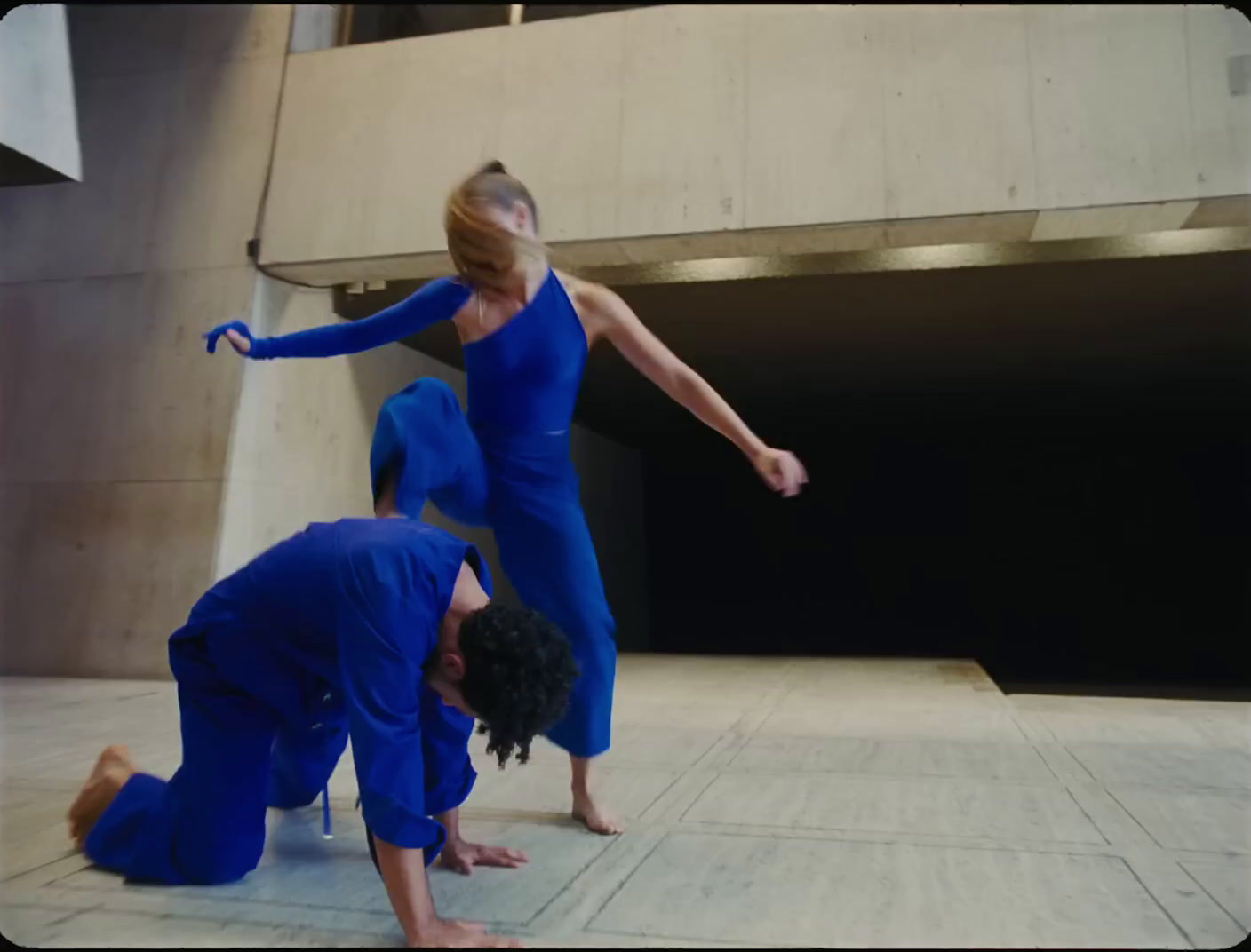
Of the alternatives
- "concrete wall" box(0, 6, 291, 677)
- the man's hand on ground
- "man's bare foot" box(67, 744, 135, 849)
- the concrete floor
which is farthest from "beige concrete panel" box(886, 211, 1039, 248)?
"man's bare foot" box(67, 744, 135, 849)

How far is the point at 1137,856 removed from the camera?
1.54 metres

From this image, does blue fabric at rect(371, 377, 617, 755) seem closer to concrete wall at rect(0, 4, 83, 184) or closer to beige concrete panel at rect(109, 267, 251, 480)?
concrete wall at rect(0, 4, 83, 184)

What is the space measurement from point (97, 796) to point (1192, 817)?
2014 millimetres

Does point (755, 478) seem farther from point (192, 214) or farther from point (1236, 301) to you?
point (192, 214)

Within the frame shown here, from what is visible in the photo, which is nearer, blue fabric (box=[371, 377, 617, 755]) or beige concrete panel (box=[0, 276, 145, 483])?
blue fabric (box=[371, 377, 617, 755])

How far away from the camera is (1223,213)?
142 inches

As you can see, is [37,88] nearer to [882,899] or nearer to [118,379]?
[882,899]

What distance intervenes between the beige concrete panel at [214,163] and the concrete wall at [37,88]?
89.4 inches

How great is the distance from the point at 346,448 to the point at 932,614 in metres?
8.62

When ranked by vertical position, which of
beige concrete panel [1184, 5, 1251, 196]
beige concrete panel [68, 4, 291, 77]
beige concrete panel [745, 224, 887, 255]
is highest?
beige concrete panel [68, 4, 291, 77]

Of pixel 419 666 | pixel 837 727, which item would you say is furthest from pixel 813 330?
pixel 419 666

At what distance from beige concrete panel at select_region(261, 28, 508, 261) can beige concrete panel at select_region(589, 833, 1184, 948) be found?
326cm

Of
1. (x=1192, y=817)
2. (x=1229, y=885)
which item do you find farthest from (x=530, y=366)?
(x=1192, y=817)

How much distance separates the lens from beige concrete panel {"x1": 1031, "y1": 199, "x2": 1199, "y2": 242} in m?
3.58
